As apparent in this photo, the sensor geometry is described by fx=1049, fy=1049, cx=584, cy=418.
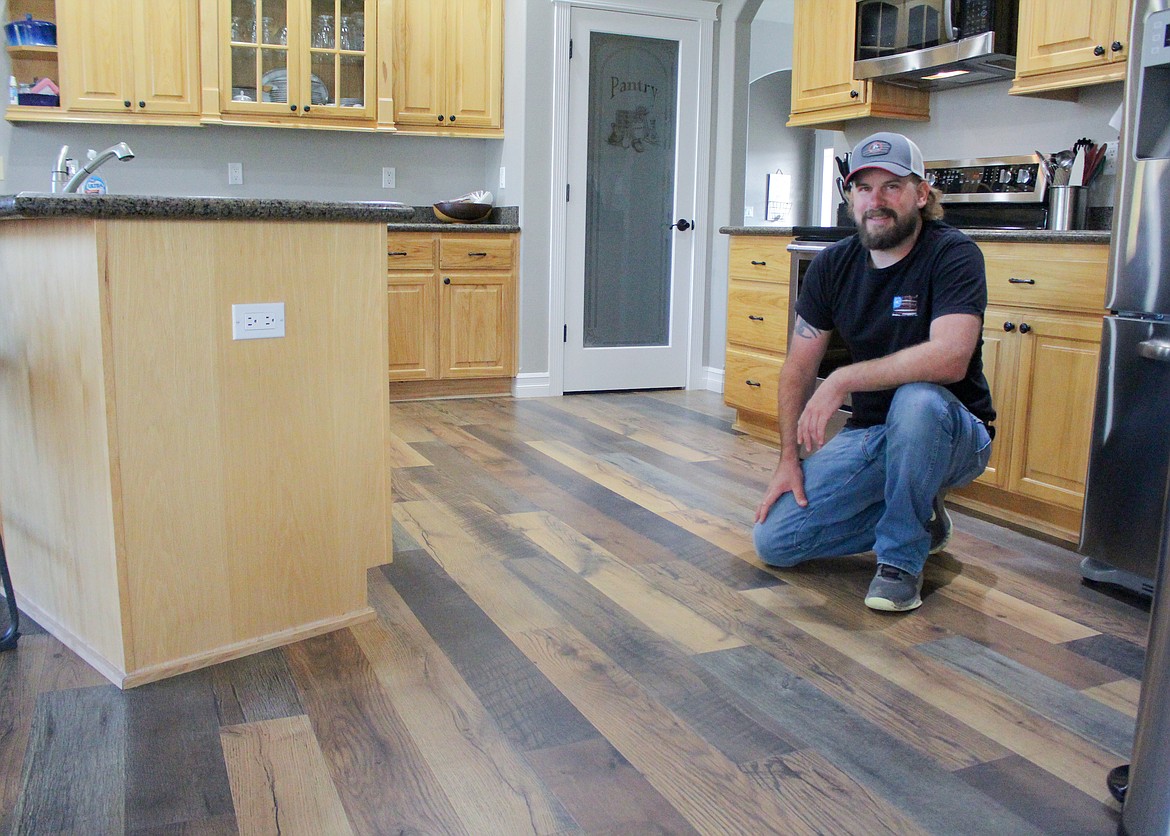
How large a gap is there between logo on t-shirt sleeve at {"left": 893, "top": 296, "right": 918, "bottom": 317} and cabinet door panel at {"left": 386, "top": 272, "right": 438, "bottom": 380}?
3003 millimetres

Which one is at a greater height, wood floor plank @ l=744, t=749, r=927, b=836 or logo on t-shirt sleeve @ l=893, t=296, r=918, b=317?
logo on t-shirt sleeve @ l=893, t=296, r=918, b=317

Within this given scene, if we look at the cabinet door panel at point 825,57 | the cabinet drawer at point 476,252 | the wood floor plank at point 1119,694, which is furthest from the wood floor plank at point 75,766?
the cabinet door panel at point 825,57

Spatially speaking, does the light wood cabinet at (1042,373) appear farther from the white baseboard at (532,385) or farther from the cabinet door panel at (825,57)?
the white baseboard at (532,385)

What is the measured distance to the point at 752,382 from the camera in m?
4.36

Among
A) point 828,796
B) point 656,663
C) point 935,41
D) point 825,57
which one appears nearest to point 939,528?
point 656,663

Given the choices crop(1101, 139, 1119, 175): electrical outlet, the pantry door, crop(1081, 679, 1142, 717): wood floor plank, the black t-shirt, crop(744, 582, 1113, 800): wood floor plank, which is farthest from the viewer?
the pantry door

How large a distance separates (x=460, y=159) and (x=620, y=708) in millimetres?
4396

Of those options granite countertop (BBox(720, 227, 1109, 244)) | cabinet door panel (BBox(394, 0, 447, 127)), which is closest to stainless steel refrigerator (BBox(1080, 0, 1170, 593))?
granite countertop (BBox(720, 227, 1109, 244))

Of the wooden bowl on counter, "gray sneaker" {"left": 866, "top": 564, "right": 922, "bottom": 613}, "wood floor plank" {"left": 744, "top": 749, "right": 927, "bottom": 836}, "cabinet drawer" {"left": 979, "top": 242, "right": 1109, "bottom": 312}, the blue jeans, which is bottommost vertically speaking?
"wood floor plank" {"left": 744, "top": 749, "right": 927, "bottom": 836}

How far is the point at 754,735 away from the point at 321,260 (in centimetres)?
118

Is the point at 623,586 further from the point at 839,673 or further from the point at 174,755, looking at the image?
the point at 174,755

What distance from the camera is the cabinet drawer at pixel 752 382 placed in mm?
4223

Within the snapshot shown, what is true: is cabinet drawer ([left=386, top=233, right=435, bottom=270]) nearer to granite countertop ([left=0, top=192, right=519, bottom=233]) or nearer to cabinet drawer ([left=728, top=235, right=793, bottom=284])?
cabinet drawer ([left=728, top=235, right=793, bottom=284])

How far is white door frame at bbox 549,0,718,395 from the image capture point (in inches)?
207
